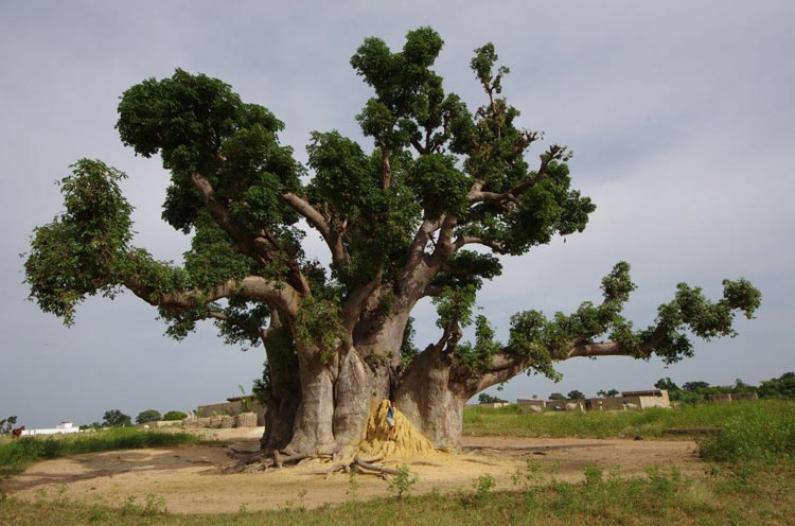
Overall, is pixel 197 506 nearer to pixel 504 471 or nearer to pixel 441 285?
pixel 504 471

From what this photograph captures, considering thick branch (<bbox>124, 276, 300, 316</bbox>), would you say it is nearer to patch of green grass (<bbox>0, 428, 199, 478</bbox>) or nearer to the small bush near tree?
patch of green grass (<bbox>0, 428, 199, 478</bbox>)

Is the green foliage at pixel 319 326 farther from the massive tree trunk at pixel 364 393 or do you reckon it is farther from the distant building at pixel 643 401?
the distant building at pixel 643 401

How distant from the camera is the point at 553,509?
7.95 metres

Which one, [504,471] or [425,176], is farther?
[425,176]

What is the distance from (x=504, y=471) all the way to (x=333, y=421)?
431 centimetres

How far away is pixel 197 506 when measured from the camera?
32.1 ft

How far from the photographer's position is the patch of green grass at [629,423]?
20609 millimetres

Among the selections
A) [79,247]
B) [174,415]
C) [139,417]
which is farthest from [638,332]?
[139,417]

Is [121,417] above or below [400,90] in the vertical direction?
below

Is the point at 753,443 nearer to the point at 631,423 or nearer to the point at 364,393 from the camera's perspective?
the point at 364,393

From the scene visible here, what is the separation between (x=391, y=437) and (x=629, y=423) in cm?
1258

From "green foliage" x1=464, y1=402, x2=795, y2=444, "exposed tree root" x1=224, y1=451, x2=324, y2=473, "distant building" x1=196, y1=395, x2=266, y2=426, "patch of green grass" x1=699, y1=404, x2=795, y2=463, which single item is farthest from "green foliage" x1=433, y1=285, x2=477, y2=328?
"distant building" x1=196, y1=395, x2=266, y2=426

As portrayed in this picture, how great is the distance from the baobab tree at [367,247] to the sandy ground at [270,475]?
1.78 metres

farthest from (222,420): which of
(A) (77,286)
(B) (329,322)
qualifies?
(A) (77,286)
